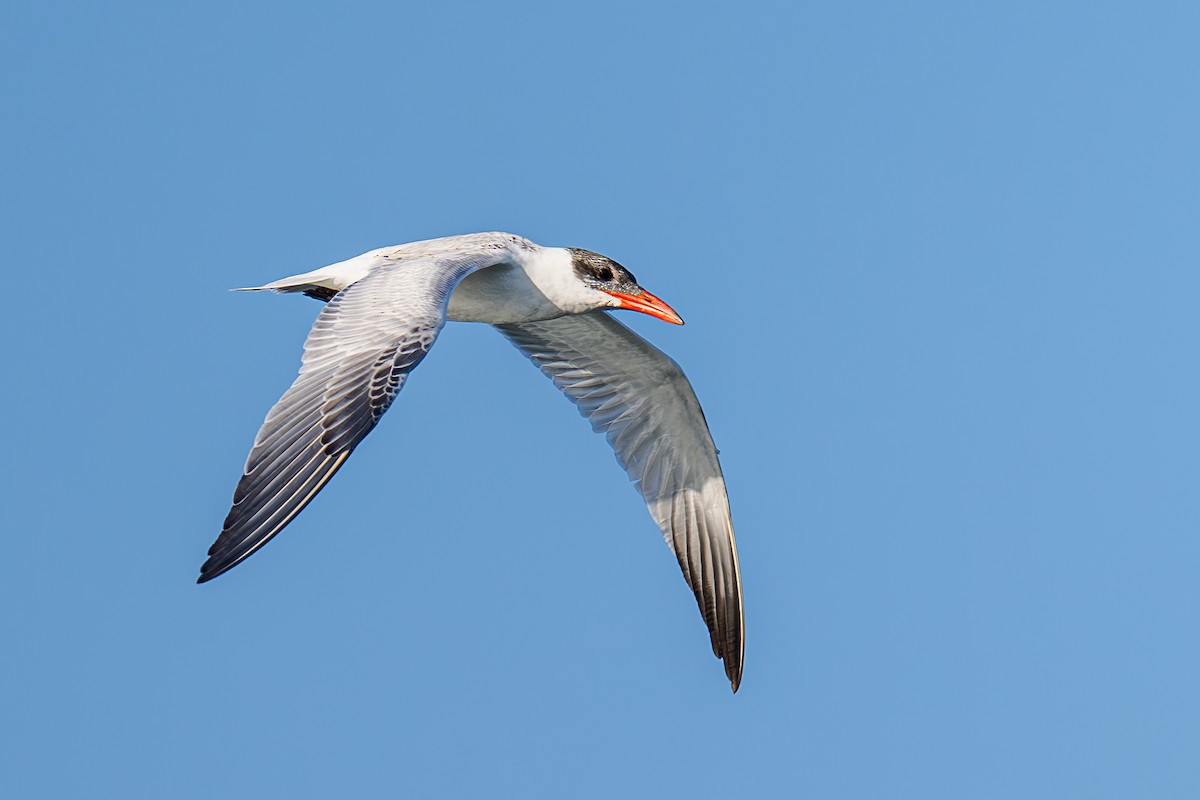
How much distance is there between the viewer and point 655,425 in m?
18.6

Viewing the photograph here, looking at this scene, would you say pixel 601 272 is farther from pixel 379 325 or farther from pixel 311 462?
pixel 311 462

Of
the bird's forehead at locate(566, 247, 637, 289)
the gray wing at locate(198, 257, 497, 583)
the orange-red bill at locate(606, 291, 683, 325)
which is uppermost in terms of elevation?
the bird's forehead at locate(566, 247, 637, 289)

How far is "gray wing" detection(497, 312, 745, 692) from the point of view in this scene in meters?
18.3

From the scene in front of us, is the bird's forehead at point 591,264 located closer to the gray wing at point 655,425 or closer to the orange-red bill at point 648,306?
the orange-red bill at point 648,306

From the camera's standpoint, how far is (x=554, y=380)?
18641 millimetres

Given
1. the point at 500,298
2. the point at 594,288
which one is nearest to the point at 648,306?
the point at 594,288

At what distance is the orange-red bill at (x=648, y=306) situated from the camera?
16969 mm

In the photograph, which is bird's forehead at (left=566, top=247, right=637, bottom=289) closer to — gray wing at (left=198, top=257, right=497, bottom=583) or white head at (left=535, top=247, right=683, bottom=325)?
white head at (left=535, top=247, right=683, bottom=325)

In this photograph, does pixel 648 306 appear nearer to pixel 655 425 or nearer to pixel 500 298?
pixel 500 298

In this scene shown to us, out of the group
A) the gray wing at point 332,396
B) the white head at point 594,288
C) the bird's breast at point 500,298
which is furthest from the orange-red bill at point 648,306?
the gray wing at point 332,396

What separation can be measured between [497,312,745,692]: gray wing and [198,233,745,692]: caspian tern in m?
0.01

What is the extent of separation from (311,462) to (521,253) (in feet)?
15.5

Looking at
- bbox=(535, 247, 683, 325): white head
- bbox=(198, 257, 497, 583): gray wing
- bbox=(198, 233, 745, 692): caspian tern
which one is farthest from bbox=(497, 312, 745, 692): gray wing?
→ bbox=(198, 257, 497, 583): gray wing

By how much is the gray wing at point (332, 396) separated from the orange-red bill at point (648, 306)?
8.93 feet
